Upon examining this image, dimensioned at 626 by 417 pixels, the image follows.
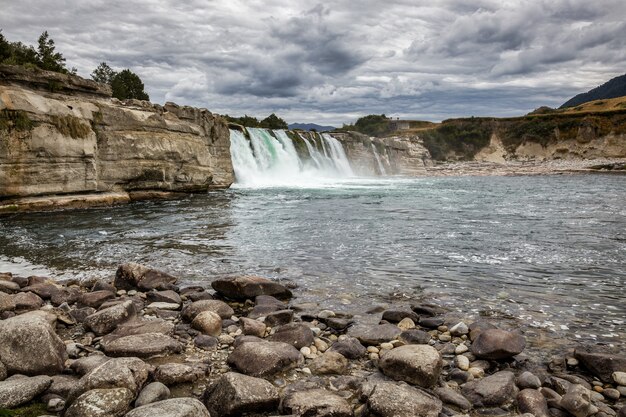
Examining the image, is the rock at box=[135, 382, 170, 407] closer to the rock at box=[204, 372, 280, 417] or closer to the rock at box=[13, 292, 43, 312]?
the rock at box=[204, 372, 280, 417]

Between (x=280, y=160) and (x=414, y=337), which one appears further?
(x=280, y=160)

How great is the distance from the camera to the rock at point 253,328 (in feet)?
22.7

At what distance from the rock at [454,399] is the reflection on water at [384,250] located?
307 cm

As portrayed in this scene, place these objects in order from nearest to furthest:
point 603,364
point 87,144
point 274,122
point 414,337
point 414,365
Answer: point 414,365, point 603,364, point 414,337, point 87,144, point 274,122

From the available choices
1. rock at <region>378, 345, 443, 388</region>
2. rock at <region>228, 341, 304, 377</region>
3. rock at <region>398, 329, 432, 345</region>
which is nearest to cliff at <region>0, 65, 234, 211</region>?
rock at <region>228, 341, 304, 377</region>

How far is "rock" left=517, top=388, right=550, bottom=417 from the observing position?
4629 millimetres

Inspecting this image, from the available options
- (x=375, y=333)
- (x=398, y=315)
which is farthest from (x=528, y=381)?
(x=398, y=315)

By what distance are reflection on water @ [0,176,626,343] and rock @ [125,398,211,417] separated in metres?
4.83

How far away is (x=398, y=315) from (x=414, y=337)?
850 millimetres

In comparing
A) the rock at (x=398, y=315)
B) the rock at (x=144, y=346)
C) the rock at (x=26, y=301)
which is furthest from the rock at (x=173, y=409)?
the rock at (x=26, y=301)

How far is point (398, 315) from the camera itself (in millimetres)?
7547

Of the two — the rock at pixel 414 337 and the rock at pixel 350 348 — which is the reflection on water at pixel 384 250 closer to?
the rock at pixel 414 337

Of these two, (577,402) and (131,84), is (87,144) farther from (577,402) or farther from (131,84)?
(131,84)

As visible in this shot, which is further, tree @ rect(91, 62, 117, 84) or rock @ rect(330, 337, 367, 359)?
tree @ rect(91, 62, 117, 84)
